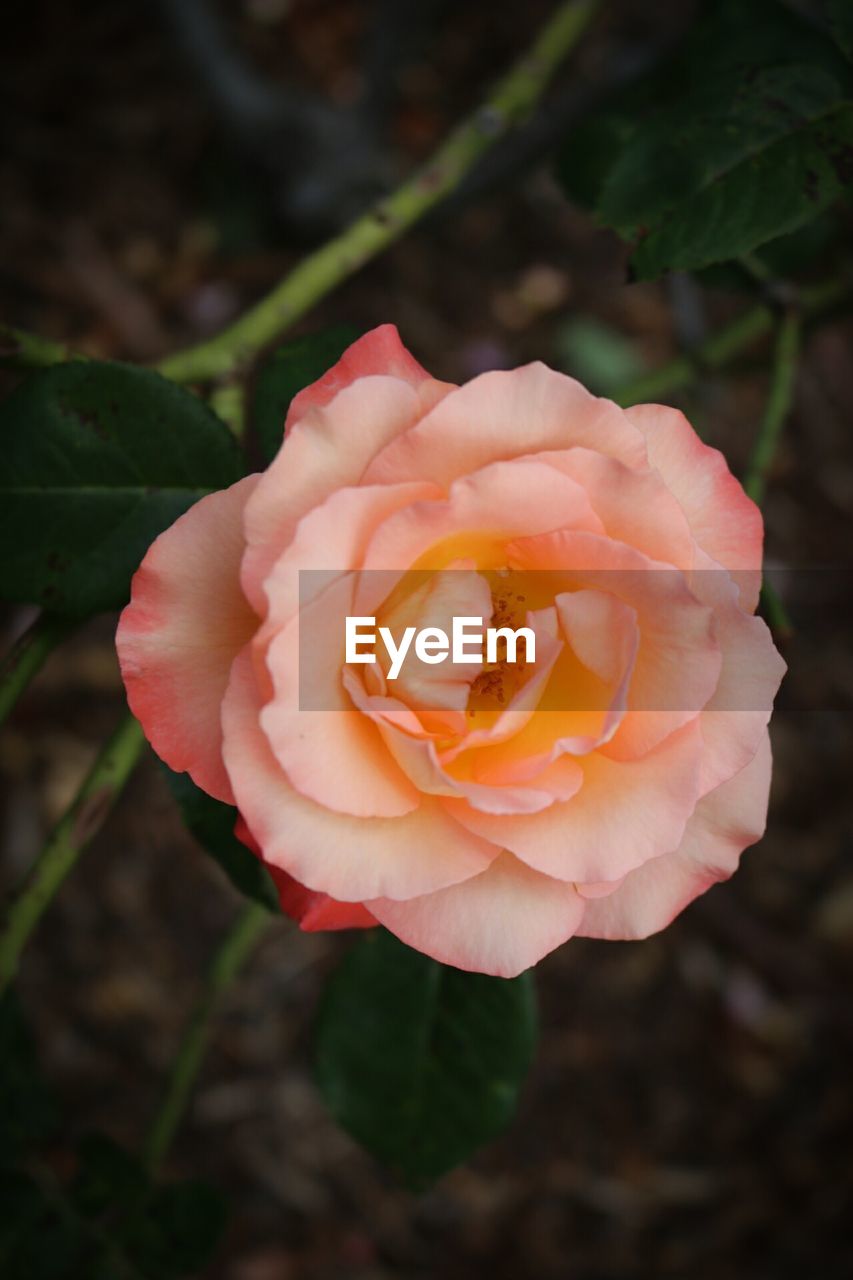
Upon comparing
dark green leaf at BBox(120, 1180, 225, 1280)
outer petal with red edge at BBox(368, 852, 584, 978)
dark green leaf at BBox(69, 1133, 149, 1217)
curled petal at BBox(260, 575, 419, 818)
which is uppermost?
curled petal at BBox(260, 575, 419, 818)

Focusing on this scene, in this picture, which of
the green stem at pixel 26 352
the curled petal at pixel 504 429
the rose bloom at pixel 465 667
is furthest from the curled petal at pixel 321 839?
the green stem at pixel 26 352

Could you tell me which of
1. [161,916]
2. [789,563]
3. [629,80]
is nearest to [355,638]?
[629,80]

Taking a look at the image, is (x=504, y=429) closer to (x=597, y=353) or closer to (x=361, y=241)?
(x=361, y=241)

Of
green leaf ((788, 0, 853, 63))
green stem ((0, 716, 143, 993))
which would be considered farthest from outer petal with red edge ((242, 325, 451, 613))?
green leaf ((788, 0, 853, 63))

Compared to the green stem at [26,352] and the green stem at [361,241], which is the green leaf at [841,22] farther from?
the green stem at [26,352]

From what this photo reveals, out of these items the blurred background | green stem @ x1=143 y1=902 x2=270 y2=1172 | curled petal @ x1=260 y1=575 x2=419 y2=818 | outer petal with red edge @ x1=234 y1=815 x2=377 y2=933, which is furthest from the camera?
the blurred background

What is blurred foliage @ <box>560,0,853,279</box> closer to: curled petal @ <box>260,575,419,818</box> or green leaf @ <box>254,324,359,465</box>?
green leaf @ <box>254,324,359,465</box>

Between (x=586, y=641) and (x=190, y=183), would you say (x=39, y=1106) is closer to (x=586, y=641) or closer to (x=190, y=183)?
(x=586, y=641)
